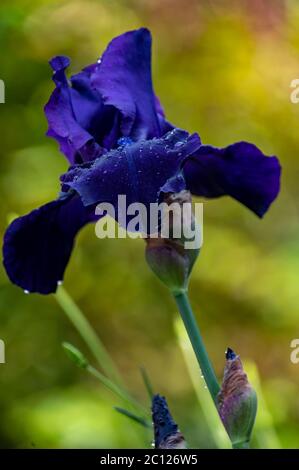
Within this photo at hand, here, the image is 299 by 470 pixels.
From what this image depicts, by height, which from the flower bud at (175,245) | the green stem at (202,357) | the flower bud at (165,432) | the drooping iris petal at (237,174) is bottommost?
the flower bud at (165,432)

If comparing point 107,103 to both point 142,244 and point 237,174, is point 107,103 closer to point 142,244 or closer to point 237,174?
point 237,174

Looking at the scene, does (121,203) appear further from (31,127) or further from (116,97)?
(31,127)

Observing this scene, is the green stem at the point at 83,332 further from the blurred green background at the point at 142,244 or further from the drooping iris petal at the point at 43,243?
the blurred green background at the point at 142,244

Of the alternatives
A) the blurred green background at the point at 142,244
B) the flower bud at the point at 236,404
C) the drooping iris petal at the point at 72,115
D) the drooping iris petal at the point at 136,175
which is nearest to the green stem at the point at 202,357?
the flower bud at the point at 236,404

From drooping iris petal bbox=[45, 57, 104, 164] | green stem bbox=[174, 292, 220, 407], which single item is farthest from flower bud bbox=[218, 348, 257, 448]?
drooping iris petal bbox=[45, 57, 104, 164]

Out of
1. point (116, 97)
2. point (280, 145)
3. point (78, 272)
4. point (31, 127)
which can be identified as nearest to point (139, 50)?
point (116, 97)

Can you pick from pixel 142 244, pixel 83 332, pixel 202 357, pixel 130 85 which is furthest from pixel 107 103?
pixel 142 244

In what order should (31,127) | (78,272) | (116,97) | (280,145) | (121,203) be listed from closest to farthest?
(121,203), (116,97), (31,127), (78,272), (280,145)
